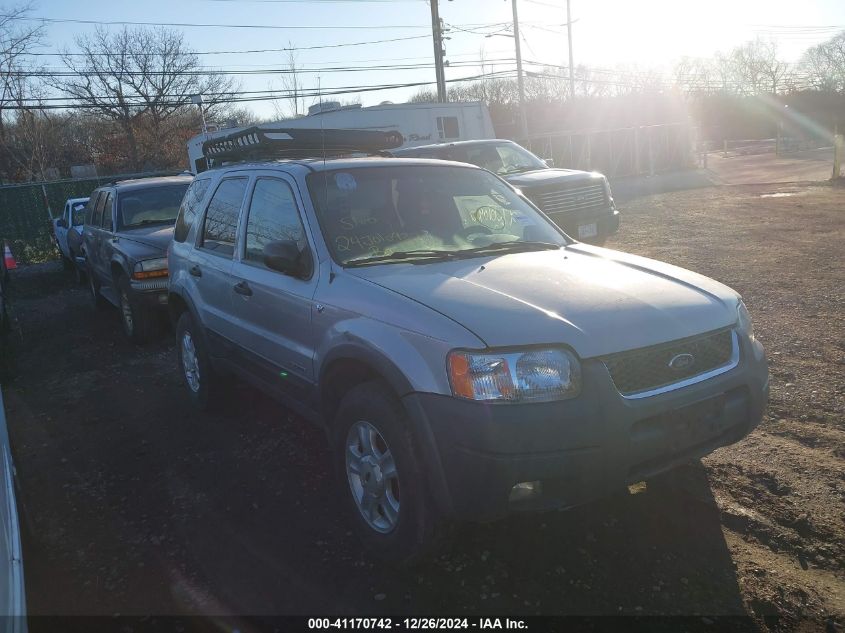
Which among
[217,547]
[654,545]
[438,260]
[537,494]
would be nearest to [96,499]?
[217,547]

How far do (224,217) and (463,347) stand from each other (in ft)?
9.07

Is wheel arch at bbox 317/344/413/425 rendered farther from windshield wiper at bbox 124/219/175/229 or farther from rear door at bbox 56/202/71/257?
rear door at bbox 56/202/71/257

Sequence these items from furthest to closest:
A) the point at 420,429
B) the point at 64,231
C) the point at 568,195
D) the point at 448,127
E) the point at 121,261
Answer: the point at 448,127, the point at 64,231, the point at 568,195, the point at 121,261, the point at 420,429

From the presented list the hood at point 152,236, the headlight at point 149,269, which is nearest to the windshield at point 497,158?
the hood at point 152,236

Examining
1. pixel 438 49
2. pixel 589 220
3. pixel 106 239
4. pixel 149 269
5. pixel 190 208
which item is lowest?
pixel 589 220

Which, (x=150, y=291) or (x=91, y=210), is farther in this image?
(x=91, y=210)

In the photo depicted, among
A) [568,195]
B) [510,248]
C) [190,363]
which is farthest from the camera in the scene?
[568,195]

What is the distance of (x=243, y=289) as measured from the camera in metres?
4.37

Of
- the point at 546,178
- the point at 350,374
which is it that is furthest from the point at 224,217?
the point at 546,178

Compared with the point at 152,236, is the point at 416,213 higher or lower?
higher

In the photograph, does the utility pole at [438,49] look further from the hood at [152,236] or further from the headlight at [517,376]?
the headlight at [517,376]

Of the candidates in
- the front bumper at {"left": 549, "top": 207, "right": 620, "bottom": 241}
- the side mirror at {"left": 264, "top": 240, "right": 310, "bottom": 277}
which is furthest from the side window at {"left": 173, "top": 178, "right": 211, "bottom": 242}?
the front bumper at {"left": 549, "top": 207, "right": 620, "bottom": 241}

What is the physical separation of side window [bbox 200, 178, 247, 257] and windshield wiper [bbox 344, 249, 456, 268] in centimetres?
137

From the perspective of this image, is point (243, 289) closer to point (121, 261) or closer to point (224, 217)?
point (224, 217)
